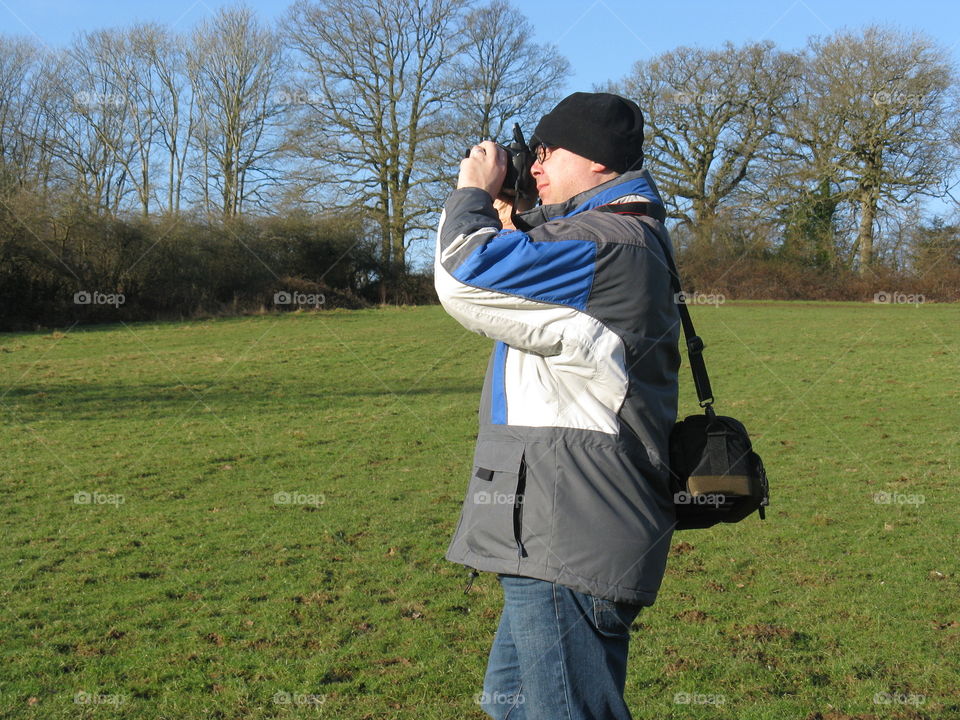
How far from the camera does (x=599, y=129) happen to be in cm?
237

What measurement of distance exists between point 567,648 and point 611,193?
3.90 feet

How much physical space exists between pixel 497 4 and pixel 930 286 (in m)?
20.9

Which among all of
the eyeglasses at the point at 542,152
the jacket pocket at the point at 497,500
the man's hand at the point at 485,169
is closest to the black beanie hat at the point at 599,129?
the eyeglasses at the point at 542,152

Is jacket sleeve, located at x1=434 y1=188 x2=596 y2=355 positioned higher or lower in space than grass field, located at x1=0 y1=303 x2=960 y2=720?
higher

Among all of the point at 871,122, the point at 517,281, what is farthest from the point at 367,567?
the point at 871,122

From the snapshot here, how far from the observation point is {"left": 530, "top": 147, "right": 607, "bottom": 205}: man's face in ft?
7.92

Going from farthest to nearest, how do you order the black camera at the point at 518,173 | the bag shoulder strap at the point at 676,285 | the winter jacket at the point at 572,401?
the black camera at the point at 518,173, the bag shoulder strap at the point at 676,285, the winter jacket at the point at 572,401

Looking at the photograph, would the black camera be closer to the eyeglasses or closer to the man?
the eyeglasses

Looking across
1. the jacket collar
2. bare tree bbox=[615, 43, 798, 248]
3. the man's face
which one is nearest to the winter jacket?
the jacket collar

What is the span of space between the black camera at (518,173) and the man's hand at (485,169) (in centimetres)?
6

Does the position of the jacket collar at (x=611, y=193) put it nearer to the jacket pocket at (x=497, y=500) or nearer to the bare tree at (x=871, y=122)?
the jacket pocket at (x=497, y=500)

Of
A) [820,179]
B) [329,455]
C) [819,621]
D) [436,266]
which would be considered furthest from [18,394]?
[820,179]

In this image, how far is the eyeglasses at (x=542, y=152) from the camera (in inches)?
97.2

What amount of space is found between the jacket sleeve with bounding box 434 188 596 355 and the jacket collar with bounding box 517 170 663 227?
22cm
